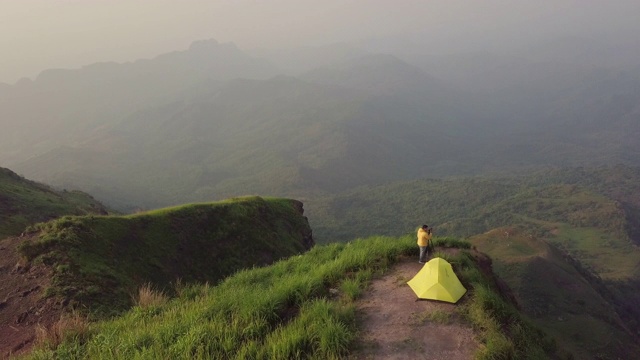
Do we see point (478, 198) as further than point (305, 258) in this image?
Yes

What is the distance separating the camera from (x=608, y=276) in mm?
96938

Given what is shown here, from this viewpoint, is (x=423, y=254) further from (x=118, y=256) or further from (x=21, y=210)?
(x=21, y=210)

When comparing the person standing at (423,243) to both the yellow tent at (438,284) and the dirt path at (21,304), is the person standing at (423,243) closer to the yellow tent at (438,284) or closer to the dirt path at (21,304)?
the yellow tent at (438,284)

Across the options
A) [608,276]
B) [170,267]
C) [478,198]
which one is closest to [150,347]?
[170,267]

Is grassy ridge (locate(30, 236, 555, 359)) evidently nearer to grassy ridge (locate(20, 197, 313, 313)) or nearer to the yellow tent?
the yellow tent

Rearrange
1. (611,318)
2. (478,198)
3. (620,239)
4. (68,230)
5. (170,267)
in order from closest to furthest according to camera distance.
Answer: (68,230) → (170,267) → (611,318) → (620,239) → (478,198)

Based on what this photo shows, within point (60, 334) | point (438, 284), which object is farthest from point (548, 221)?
point (60, 334)

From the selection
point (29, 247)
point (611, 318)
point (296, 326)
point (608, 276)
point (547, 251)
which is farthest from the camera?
point (608, 276)

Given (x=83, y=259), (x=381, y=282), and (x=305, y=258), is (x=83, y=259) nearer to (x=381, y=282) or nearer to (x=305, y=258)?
(x=305, y=258)

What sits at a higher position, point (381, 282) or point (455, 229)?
point (381, 282)

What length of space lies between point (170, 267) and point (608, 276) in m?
111

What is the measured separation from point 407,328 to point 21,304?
12993 mm

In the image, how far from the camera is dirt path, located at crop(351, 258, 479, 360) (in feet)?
25.6

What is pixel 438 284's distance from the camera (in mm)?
9734
